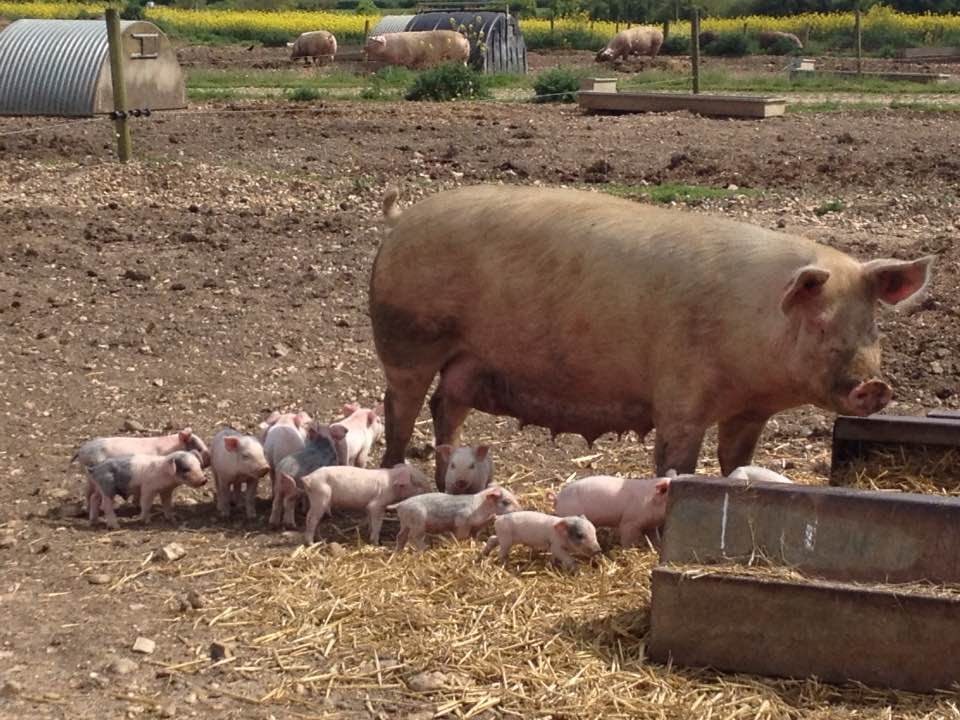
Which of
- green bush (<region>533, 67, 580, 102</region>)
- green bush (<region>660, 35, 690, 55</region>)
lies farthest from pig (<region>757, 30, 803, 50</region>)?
green bush (<region>533, 67, 580, 102</region>)

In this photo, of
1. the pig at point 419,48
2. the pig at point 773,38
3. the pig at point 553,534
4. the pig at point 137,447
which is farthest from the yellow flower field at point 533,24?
the pig at point 553,534

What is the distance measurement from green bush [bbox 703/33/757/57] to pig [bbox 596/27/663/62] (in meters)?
3.92

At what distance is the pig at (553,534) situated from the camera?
5.43 meters

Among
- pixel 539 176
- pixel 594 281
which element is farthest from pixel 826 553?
pixel 539 176

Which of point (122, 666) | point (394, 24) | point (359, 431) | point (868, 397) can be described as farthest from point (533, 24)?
point (122, 666)

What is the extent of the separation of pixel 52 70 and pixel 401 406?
573 inches

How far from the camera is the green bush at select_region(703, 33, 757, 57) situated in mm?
44141

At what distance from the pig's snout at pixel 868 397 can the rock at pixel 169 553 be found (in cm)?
243

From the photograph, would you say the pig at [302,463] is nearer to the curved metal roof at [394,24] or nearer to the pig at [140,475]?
the pig at [140,475]

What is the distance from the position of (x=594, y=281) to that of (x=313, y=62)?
29753 mm

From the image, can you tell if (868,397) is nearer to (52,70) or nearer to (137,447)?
(137,447)

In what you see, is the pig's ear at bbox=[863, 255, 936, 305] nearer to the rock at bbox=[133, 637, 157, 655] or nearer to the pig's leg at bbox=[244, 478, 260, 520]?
the pig's leg at bbox=[244, 478, 260, 520]

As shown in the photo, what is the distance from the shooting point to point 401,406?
21.7 feet

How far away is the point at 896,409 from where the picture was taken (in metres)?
7.64
